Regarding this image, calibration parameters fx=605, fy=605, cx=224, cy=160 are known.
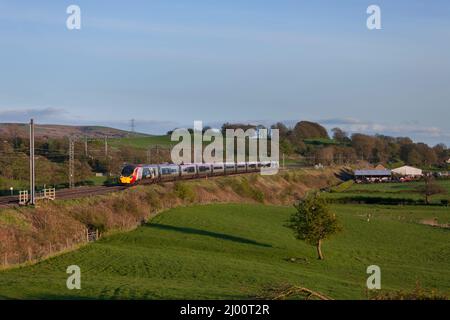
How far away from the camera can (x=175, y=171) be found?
227 feet

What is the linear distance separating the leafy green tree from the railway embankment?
488 inches

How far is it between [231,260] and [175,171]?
119 feet

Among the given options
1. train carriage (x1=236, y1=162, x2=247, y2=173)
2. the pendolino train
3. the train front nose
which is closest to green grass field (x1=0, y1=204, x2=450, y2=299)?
the train front nose

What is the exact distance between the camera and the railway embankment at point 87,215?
1246 inches

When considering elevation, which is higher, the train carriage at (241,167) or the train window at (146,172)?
the train window at (146,172)

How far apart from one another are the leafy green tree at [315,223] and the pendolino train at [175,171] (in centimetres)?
2267

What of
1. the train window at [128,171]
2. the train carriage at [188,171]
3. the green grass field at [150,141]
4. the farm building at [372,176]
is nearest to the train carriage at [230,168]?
the train carriage at [188,171]

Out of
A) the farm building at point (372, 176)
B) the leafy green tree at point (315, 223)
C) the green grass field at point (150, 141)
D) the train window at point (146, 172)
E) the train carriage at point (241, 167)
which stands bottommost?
the farm building at point (372, 176)

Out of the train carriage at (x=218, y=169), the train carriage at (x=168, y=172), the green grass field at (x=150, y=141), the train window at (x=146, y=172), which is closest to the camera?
the train window at (x=146, y=172)

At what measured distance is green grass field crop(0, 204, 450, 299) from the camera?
2270 centimetres

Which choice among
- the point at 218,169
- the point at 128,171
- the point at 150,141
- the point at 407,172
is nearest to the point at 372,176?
the point at 407,172

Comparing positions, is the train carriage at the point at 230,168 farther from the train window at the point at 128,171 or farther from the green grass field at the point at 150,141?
the green grass field at the point at 150,141
